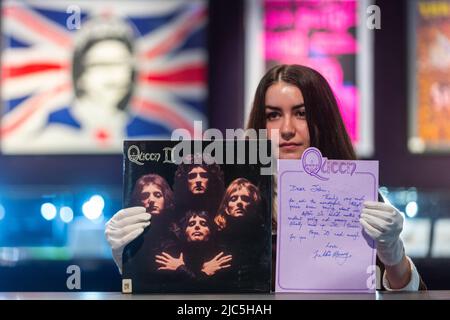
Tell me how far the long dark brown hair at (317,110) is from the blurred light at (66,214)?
2.43 metres

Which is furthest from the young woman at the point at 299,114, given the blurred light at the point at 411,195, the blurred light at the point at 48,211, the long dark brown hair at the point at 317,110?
the blurred light at the point at 48,211

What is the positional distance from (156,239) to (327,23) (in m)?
3.05

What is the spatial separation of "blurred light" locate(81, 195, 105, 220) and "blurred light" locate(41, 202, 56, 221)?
0.56ft

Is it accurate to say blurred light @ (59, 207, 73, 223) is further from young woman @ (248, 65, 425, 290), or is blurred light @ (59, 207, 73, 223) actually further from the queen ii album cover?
the queen ii album cover

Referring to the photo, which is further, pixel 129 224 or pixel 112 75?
pixel 112 75

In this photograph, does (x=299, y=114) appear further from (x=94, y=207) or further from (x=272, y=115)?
(x=94, y=207)

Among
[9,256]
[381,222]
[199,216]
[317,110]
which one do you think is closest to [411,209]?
[9,256]

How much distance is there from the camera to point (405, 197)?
419cm

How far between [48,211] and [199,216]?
2.99 metres

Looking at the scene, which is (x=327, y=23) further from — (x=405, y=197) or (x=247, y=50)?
(x=405, y=197)

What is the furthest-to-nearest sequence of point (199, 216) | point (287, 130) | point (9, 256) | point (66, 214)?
point (66, 214) → point (9, 256) → point (287, 130) → point (199, 216)

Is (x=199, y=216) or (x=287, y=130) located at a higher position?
(x=287, y=130)

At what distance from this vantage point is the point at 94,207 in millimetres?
4211
